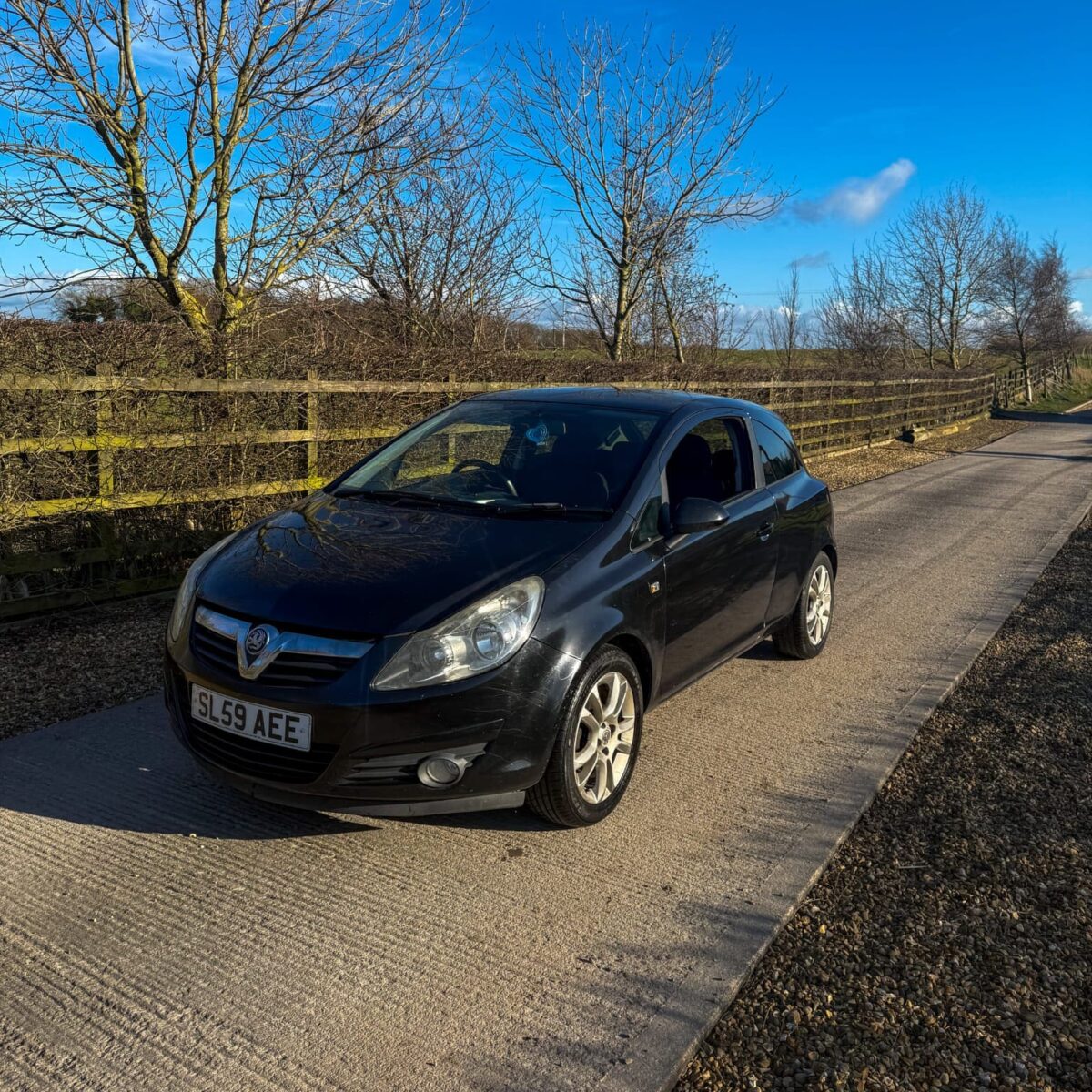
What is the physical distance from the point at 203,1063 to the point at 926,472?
16572 mm

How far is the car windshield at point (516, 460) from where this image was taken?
3.99m

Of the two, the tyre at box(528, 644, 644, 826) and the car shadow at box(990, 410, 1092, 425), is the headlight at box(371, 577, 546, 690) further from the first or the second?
the car shadow at box(990, 410, 1092, 425)

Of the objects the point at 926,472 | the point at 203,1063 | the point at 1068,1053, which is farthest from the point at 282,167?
the point at 926,472

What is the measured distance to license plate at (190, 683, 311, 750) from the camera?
3.01 meters

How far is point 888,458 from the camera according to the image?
19203 mm

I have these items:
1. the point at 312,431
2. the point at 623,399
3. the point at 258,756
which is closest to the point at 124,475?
the point at 312,431

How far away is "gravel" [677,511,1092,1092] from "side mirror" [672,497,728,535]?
132cm

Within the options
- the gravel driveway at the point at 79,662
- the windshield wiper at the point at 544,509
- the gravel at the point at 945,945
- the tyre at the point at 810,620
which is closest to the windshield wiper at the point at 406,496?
the windshield wiper at the point at 544,509

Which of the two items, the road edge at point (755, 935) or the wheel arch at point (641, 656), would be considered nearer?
the road edge at point (755, 935)

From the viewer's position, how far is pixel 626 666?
354 centimetres

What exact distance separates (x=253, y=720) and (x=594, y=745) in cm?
121

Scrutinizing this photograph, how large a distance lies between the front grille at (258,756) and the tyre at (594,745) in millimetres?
756

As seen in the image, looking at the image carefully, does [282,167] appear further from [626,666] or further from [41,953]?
[41,953]

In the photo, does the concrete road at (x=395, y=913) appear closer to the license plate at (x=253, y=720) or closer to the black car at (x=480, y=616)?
the black car at (x=480, y=616)
